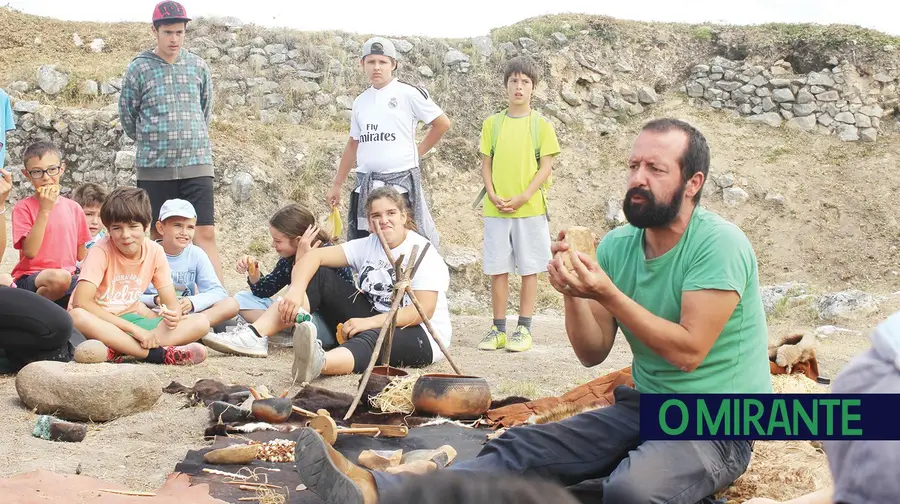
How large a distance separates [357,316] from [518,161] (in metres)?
1.92

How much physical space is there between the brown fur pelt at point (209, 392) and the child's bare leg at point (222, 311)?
1123mm

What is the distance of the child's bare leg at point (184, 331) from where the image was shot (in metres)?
5.38

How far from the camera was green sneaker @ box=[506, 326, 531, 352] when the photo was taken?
6594 millimetres

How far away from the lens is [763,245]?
13.4 m

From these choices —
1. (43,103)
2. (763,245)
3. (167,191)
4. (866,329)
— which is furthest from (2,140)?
(763,245)

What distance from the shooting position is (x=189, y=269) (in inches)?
241

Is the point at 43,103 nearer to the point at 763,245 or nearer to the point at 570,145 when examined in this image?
the point at 570,145

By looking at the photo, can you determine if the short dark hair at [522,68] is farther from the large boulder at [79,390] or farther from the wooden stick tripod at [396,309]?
the large boulder at [79,390]

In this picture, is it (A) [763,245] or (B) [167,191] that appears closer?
(B) [167,191]

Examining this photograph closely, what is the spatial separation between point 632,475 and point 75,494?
1.89 metres

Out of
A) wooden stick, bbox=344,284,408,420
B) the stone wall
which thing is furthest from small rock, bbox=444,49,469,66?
wooden stick, bbox=344,284,408,420

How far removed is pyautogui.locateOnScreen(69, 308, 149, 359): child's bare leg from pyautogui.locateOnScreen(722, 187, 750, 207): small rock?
35.6ft

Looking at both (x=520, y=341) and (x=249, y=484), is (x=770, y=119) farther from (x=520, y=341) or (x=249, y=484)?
(x=249, y=484)

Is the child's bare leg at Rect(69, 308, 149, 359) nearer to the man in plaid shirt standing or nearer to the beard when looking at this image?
the man in plaid shirt standing
